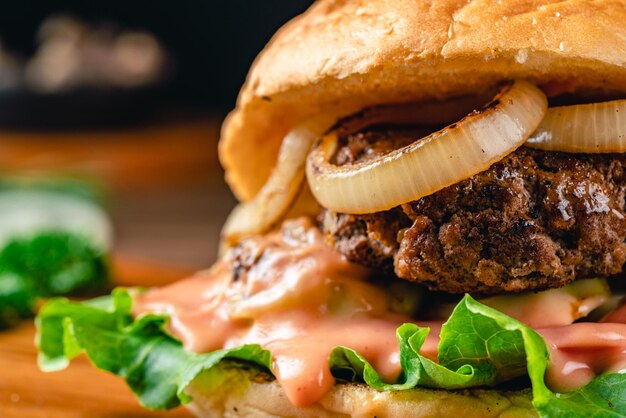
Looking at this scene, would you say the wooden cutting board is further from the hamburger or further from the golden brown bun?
the golden brown bun

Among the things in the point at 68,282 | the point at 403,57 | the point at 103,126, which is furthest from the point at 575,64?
Answer: the point at 103,126

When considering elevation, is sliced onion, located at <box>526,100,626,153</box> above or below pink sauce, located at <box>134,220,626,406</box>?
above

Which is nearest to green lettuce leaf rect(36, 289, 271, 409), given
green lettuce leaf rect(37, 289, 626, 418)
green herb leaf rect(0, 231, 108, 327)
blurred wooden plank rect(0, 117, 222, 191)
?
green lettuce leaf rect(37, 289, 626, 418)

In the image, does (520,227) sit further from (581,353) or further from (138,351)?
(138,351)

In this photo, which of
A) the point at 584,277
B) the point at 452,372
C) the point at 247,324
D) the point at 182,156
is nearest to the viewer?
the point at 452,372

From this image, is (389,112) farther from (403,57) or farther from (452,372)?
(452,372)

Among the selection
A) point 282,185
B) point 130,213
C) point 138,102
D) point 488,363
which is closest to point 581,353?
point 488,363

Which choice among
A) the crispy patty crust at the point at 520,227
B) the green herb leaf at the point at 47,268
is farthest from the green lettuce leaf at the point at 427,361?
the green herb leaf at the point at 47,268
